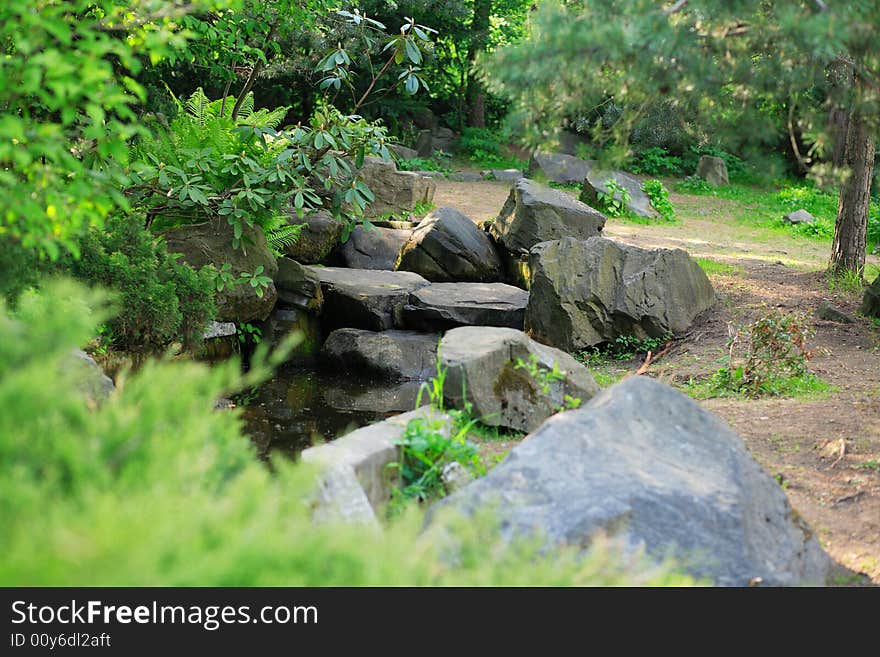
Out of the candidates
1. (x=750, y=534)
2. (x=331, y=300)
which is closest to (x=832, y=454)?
(x=750, y=534)

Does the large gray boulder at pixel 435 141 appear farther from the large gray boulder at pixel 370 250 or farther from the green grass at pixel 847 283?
the green grass at pixel 847 283

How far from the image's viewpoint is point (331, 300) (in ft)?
30.8

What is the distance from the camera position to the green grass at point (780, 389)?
22.3 feet

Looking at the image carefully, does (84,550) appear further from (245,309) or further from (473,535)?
(245,309)

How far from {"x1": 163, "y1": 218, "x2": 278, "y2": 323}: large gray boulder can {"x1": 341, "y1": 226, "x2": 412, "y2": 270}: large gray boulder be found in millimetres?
2152

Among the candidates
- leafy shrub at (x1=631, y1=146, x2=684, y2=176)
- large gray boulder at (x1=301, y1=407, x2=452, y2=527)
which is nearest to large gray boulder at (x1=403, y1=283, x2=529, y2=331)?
large gray boulder at (x1=301, y1=407, x2=452, y2=527)

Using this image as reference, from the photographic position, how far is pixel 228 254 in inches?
334

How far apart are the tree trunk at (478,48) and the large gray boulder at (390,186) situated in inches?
254

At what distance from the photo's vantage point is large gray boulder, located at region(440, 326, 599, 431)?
5605 mm

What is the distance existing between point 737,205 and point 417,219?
302 inches

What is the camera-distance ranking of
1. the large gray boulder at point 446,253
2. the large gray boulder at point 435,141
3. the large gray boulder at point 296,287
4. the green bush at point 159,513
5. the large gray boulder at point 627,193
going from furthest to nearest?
1. the large gray boulder at point 435,141
2. the large gray boulder at point 627,193
3. the large gray boulder at point 446,253
4. the large gray boulder at point 296,287
5. the green bush at point 159,513

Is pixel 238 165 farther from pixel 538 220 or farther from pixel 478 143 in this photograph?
pixel 478 143

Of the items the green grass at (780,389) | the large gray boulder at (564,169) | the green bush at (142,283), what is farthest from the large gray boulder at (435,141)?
the green grass at (780,389)

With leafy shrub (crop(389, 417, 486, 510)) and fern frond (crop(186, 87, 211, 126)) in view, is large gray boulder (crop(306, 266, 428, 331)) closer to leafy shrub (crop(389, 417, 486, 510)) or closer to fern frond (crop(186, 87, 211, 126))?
fern frond (crop(186, 87, 211, 126))
